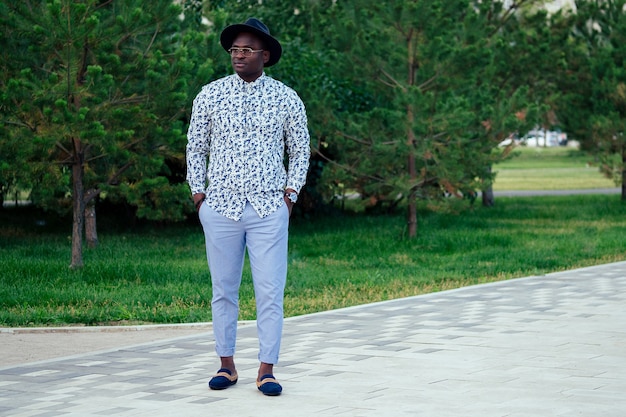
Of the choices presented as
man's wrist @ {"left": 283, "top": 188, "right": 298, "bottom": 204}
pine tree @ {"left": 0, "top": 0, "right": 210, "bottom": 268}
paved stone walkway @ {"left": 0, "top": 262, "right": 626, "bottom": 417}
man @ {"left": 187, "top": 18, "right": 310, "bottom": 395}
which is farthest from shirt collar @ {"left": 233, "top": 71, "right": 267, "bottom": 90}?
pine tree @ {"left": 0, "top": 0, "right": 210, "bottom": 268}

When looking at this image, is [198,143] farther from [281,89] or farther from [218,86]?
[281,89]

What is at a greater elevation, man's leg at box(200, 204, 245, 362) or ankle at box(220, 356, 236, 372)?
man's leg at box(200, 204, 245, 362)

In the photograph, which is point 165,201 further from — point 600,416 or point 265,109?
point 600,416

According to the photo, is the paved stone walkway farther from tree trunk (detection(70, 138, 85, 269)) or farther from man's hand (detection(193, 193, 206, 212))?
tree trunk (detection(70, 138, 85, 269))

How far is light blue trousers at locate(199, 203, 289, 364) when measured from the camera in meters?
6.76

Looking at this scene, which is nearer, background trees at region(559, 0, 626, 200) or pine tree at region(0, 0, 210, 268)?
pine tree at region(0, 0, 210, 268)

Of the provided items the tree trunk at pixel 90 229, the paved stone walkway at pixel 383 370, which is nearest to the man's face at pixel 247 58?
the paved stone walkway at pixel 383 370

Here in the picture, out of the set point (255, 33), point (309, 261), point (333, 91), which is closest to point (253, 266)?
point (255, 33)

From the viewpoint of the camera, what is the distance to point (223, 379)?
6.80 meters

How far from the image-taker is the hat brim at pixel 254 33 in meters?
6.77

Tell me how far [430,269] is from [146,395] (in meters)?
8.21

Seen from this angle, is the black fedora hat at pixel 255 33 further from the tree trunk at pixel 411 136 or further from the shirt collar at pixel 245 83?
the tree trunk at pixel 411 136

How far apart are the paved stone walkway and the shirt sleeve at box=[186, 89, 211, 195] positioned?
1.17m

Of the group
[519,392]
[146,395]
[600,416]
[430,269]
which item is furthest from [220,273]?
[430,269]
